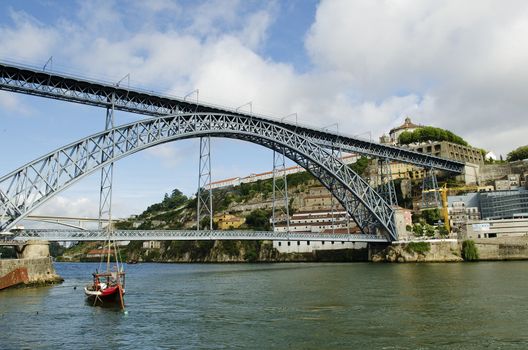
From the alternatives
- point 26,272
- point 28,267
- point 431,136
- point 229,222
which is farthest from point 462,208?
point 26,272

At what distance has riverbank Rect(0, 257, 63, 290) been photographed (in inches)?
1057

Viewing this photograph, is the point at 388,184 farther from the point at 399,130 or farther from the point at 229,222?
the point at 399,130

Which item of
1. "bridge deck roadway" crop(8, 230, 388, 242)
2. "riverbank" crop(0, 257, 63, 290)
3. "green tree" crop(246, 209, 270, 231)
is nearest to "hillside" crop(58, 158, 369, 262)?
"green tree" crop(246, 209, 270, 231)

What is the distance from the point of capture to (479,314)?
56.9ft

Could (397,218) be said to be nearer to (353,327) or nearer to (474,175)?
(474,175)

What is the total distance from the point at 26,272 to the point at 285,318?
60.4 ft

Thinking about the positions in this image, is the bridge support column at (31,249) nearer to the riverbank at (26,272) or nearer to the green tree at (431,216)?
the riverbank at (26,272)

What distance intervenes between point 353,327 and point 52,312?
12486mm

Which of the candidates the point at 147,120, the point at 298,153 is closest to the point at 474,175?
A: the point at 298,153

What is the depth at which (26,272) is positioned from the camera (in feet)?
92.3

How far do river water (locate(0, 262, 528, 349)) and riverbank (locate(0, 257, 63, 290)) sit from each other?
94cm

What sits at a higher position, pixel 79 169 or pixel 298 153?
pixel 298 153

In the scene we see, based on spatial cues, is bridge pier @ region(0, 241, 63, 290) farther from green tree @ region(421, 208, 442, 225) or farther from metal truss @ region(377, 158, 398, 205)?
green tree @ region(421, 208, 442, 225)

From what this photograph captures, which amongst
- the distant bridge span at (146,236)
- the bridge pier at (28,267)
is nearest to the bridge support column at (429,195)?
the distant bridge span at (146,236)
